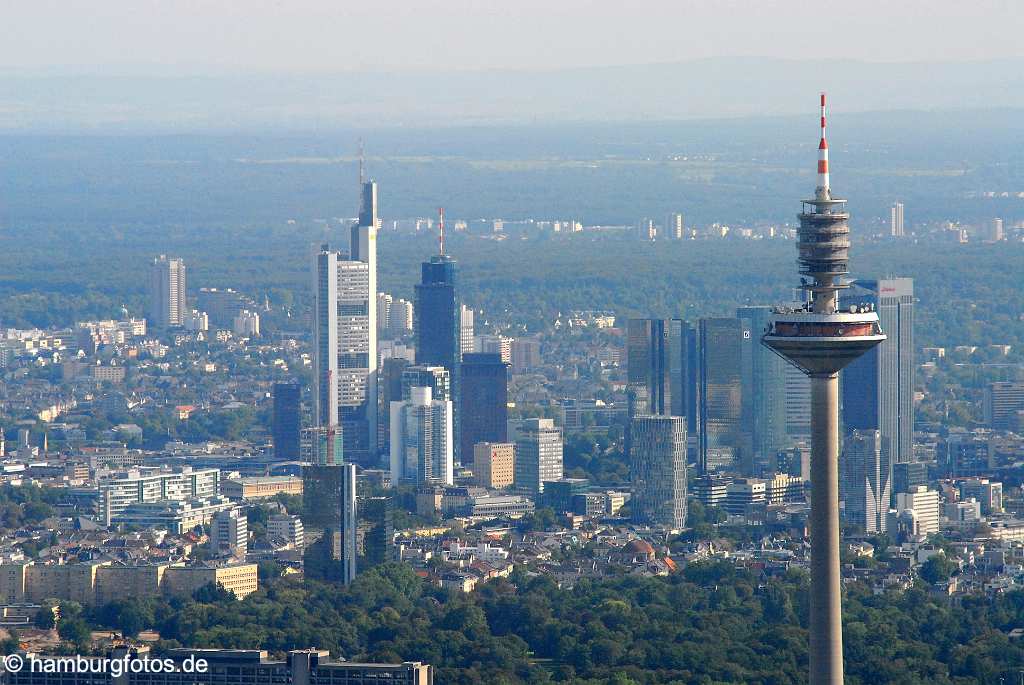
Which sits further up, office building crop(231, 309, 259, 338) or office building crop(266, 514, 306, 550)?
office building crop(231, 309, 259, 338)

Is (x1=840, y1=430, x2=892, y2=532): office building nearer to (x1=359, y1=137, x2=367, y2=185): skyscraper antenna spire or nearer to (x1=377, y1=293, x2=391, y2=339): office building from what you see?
(x1=377, y1=293, x2=391, y2=339): office building

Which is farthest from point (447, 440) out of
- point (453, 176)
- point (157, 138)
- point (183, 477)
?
point (157, 138)

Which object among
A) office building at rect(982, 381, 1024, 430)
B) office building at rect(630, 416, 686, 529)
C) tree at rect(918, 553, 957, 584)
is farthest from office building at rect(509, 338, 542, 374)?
tree at rect(918, 553, 957, 584)

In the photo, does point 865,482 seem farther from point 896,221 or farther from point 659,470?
point 896,221

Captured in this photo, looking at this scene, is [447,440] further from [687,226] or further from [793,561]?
[687,226]

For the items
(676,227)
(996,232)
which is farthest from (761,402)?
(676,227)

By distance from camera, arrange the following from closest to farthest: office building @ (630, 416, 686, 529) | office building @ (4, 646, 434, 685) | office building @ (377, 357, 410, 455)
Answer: office building @ (4, 646, 434, 685) < office building @ (630, 416, 686, 529) < office building @ (377, 357, 410, 455)

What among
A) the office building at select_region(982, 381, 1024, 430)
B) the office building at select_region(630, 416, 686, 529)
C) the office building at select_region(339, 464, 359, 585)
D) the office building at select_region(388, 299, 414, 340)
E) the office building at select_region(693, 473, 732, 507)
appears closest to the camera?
the office building at select_region(339, 464, 359, 585)
